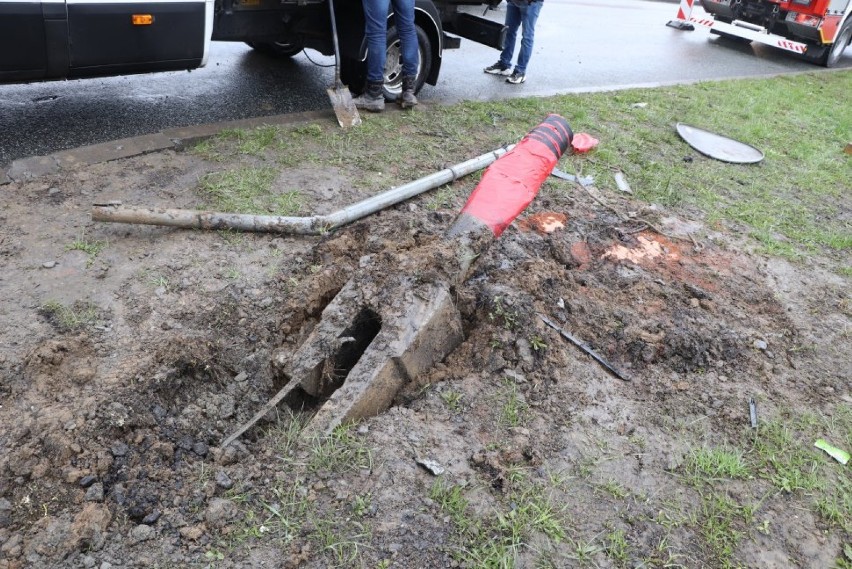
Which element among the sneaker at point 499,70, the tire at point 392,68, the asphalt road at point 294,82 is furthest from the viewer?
the sneaker at point 499,70

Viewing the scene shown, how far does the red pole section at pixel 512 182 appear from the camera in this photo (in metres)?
3.82

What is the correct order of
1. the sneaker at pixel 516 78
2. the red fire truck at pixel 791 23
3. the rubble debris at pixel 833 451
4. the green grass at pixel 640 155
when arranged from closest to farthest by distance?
the rubble debris at pixel 833 451 → the green grass at pixel 640 155 → the sneaker at pixel 516 78 → the red fire truck at pixel 791 23

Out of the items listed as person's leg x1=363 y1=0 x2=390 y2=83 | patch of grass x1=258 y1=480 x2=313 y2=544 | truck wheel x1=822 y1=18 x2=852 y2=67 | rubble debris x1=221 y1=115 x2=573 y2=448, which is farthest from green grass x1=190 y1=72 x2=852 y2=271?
truck wheel x1=822 y1=18 x2=852 y2=67

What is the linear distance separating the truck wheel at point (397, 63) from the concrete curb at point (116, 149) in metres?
1.40

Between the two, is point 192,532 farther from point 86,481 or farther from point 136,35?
point 136,35

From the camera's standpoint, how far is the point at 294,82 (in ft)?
22.7

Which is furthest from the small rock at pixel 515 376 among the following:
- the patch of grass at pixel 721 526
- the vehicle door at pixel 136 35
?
the vehicle door at pixel 136 35

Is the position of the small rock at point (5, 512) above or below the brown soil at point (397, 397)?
below

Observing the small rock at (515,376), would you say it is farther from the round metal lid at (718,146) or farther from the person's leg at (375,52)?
the round metal lid at (718,146)

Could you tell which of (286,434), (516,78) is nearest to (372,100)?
(516,78)

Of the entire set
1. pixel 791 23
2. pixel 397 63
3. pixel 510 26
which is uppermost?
pixel 791 23

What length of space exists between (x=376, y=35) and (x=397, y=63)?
0.84 meters

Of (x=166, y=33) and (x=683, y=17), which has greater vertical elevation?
Result: (x=683, y=17)

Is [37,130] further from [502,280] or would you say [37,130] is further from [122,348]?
[502,280]
